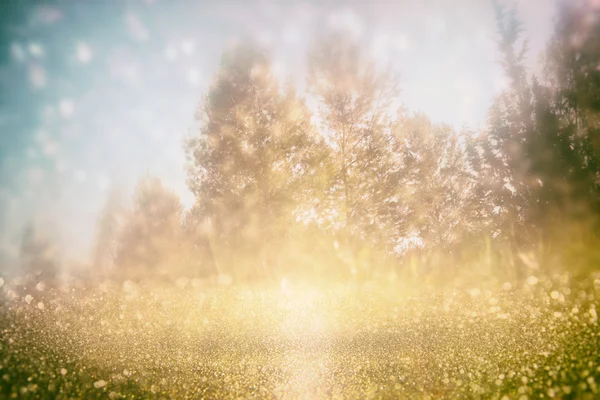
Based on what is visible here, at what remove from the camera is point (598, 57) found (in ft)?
38.3

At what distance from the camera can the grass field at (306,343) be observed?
4.54 metres

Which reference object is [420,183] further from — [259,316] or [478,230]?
[259,316]

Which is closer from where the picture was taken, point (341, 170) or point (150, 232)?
point (341, 170)

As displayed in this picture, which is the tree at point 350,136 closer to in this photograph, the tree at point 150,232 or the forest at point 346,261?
the forest at point 346,261

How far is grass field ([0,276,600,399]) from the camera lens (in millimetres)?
4535

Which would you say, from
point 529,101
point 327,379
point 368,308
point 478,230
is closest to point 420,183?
point 478,230

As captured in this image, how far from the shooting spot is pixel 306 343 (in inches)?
293

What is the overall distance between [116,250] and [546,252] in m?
28.4

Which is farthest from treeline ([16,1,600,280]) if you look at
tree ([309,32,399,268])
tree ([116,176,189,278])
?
tree ([116,176,189,278])

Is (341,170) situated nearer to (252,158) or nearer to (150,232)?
(252,158)

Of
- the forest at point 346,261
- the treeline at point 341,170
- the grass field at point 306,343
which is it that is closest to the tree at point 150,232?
the forest at point 346,261

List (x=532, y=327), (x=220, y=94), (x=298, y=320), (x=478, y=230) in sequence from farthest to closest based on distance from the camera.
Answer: (x=478, y=230) → (x=220, y=94) → (x=298, y=320) → (x=532, y=327)

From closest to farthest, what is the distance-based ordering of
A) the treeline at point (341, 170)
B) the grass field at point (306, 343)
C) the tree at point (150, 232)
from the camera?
the grass field at point (306, 343), the treeline at point (341, 170), the tree at point (150, 232)

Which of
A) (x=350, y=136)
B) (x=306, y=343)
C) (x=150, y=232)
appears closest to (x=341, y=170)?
(x=350, y=136)
